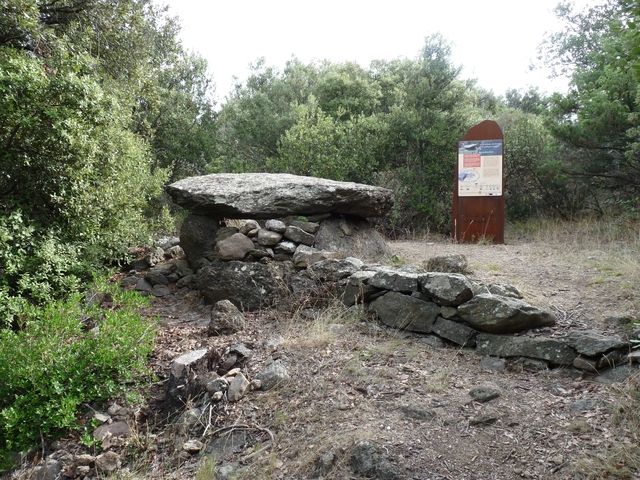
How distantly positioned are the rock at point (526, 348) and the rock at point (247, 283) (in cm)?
209

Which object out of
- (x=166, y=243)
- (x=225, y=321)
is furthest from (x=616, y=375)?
(x=166, y=243)

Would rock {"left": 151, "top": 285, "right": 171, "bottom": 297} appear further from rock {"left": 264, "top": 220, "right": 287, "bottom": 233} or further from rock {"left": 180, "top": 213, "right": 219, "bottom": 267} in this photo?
rock {"left": 264, "top": 220, "right": 287, "bottom": 233}

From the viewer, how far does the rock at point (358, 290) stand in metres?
4.89

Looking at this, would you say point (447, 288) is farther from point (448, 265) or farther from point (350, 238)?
point (350, 238)

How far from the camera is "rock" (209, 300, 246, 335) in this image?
4746 mm

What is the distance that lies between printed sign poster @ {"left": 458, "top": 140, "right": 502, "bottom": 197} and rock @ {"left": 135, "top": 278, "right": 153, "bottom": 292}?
16.6 feet

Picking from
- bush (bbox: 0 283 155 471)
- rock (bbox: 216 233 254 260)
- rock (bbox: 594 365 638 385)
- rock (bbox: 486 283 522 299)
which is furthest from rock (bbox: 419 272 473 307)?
bush (bbox: 0 283 155 471)

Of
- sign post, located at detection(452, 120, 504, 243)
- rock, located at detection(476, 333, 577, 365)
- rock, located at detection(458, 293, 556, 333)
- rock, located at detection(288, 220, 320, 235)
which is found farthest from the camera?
sign post, located at detection(452, 120, 504, 243)

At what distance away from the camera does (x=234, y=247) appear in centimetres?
563

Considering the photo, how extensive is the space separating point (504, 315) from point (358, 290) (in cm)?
143

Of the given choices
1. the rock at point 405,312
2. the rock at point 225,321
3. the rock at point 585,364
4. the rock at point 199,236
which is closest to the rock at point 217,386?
the rock at point 225,321

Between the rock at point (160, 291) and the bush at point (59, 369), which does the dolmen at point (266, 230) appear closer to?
the rock at point (160, 291)

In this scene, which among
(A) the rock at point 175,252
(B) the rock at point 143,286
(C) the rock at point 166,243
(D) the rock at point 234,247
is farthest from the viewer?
(C) the rock at point 166,243

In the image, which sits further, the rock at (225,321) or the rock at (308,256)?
the rock at (308,256)
